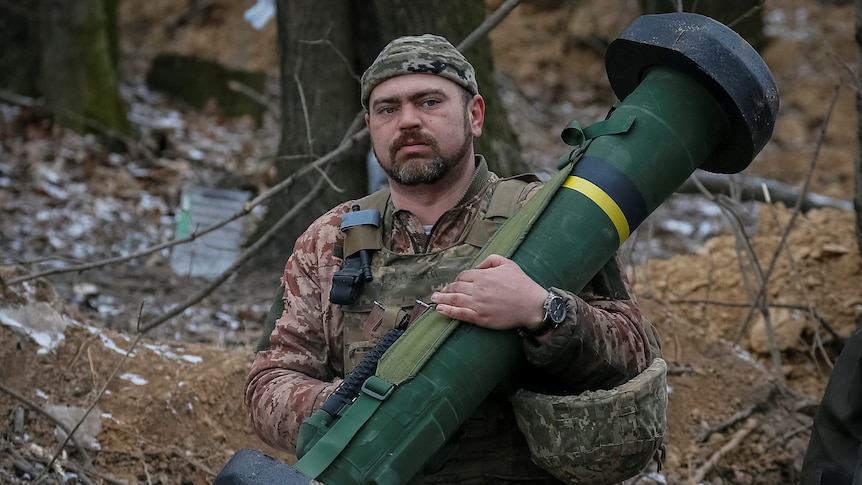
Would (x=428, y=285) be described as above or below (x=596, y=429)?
above

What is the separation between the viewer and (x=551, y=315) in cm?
241

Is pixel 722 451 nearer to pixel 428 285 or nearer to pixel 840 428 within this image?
pixel 840 428

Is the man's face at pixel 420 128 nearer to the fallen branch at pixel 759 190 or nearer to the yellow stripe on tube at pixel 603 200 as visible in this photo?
the yellow stripe on tube at pixel 603 200

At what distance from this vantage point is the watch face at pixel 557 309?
241cm

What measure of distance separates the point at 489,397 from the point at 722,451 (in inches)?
81.9

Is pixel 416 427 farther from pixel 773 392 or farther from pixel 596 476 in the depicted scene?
pixel 773 392

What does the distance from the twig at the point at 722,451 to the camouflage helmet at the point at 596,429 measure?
1.85 meters

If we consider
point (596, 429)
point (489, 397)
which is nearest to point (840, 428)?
point (596, 429)

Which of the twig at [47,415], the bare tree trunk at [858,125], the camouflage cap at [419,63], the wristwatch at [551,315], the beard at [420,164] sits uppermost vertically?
the camouflage cap at [419,63]

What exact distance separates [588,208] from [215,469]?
7.03 feet

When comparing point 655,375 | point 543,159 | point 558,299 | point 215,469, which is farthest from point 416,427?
point 543,159

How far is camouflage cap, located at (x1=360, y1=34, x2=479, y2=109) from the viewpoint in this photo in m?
2.86

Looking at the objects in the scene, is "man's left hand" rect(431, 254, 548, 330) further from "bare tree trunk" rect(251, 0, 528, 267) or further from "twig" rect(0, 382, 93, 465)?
"bare tree trunk" rect(251, 0, 528, 267)

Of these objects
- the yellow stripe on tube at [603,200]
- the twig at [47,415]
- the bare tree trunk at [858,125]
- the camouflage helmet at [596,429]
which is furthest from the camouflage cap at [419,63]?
the bare tree trunk at [858,125]
